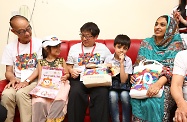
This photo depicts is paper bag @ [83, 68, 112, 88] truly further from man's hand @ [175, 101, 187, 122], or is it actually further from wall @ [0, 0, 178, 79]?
wall @ [0, 0, 178, 79]

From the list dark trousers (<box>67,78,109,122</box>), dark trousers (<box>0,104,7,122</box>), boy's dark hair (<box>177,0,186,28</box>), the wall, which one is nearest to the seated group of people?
dark trousers (<box>67,78,109,122</box>)

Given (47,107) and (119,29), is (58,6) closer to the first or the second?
(119,29)

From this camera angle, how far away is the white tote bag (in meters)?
1.69

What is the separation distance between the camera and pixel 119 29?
2.67 meters

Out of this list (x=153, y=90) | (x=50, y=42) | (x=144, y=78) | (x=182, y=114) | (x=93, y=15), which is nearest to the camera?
(x=182, y=114)

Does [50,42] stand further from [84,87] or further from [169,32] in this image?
[169,32]

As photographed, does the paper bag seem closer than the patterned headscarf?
Yes

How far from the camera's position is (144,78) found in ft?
5.82

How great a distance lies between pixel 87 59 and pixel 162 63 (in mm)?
724

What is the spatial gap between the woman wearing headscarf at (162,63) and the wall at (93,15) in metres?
0.60

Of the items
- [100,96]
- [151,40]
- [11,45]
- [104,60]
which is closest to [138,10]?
[151,40]

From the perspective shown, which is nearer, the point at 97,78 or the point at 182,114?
the point at 182,114

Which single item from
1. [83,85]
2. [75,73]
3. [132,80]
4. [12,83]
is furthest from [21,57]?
[132,80]

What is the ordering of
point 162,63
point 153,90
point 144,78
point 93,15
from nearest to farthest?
point 153,90 < point 144,78 < point 162,63 < point 93,15
